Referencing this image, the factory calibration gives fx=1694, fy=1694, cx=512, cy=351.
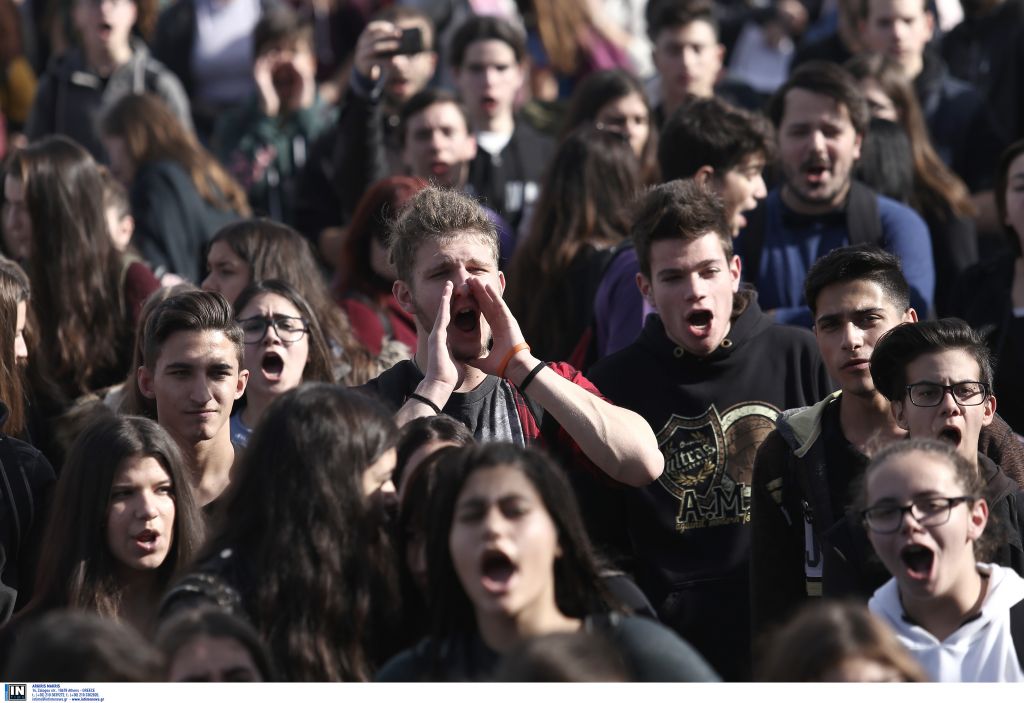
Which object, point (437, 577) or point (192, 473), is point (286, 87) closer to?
point (192, 473)

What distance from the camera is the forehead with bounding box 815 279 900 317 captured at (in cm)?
488

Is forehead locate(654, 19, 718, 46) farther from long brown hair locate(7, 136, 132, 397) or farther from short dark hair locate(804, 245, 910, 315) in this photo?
short dark hair locate(804, 245, 910, 315)

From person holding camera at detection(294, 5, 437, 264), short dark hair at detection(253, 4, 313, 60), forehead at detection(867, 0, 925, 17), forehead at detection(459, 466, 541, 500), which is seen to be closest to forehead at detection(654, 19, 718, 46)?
forehead at detection(867, 0, 925, 17)

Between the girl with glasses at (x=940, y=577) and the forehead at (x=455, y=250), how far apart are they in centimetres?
135

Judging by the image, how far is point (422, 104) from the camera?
746 cm

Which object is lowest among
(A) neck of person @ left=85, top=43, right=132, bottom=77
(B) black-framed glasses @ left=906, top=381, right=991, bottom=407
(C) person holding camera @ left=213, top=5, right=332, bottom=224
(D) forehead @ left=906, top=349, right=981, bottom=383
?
(B) black-framed glasses @ left=906, top=381, right=991, bottom=407

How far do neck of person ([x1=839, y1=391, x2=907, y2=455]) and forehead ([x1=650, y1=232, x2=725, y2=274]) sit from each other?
0.62 m

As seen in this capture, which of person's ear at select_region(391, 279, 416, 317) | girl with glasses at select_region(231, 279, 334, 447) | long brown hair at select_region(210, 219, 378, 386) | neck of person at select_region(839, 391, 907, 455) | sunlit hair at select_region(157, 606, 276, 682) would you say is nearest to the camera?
sunlit hair at select_region(157, 606, 276, 682)

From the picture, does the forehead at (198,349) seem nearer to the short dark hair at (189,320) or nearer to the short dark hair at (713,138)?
the short dark hair at (189,320)

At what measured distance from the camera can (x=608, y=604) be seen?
3713 millimetres

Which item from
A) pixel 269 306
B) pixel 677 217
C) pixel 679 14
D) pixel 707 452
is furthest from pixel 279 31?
pixel 707 452

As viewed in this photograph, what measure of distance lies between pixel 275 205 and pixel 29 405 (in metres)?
3.18

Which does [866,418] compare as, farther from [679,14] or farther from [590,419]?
[679,14]

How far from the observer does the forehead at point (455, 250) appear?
4.76 m
